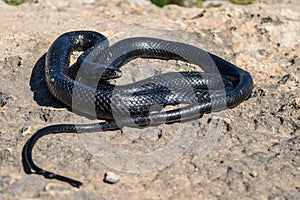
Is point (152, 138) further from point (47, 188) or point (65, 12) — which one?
point (65, 12)

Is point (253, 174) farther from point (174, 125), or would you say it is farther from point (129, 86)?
point (129, 86)

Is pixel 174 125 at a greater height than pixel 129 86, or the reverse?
pixel 129 86

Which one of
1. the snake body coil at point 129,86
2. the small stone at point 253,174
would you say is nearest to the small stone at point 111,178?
the snake body coil at point 129,86

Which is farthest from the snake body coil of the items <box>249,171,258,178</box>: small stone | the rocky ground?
<box>249,171,258,178</box>: small stone

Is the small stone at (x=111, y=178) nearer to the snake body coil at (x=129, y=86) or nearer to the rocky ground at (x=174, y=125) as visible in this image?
the rocky ground at (x=174, y=125)

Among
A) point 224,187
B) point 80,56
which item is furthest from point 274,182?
point 80,56

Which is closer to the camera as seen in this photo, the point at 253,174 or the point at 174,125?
the point at 253,174

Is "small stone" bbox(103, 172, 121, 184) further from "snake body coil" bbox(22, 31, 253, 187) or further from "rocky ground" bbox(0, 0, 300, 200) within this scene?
"snake body coil" bbox(22, 31, 253, 187)

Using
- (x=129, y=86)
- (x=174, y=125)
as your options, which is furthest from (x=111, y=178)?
(x=129, y=86)
